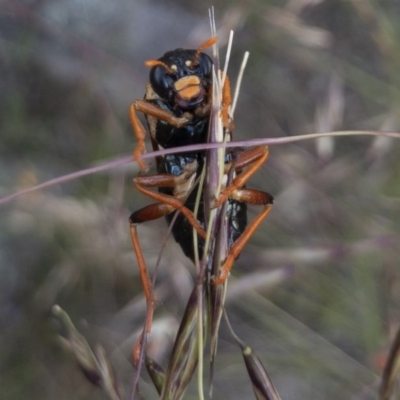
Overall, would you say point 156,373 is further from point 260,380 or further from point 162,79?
point 162,79

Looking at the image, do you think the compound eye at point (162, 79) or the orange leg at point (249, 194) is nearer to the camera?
the orange leg at point (249, 194)

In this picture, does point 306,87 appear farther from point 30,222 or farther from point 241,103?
point 30,222

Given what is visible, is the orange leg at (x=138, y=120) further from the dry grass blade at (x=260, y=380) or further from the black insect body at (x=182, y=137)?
the dry grass blade at (x=260, y=380)

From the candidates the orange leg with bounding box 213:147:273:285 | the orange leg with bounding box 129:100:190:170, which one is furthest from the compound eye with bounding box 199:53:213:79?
the orange leg with bounding box 213:147:273:285

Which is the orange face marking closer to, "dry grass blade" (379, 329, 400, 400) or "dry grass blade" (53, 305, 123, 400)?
"dry grass blade" (53, 305, 123, 400)

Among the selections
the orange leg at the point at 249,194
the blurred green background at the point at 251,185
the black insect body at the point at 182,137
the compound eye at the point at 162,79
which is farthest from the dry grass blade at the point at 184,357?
the compound eye at the point at 162,79

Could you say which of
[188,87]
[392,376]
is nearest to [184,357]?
[392,376]
